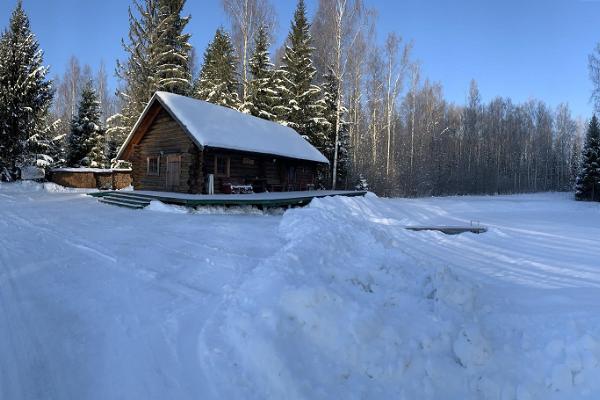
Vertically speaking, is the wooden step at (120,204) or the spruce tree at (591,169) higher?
the spruce tree at (591,169)

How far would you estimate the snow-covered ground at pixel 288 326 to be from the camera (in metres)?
2.95

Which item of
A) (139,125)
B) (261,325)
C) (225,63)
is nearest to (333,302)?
(261,325)

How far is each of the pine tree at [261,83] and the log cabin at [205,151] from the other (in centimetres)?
605

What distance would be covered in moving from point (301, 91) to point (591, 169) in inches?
1225

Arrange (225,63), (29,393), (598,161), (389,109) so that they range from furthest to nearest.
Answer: (598,161), (389,109), (225,63), (29,393)

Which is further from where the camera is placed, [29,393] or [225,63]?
[225,63]

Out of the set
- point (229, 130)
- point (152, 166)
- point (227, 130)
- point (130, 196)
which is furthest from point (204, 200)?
point (152, 166)

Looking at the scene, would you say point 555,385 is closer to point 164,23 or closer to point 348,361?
point 348,361

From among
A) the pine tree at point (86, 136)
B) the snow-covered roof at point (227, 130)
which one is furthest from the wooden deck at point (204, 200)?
the pine tree at point (86, 136)

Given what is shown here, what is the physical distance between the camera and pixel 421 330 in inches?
148

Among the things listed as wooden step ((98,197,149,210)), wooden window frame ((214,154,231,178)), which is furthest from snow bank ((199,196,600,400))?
wooden window frame ((214,154,231,178))

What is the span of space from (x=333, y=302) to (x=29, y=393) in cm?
267

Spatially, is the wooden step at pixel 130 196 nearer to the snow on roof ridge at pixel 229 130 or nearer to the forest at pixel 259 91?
the snow on roof ridge at pixel 229 130

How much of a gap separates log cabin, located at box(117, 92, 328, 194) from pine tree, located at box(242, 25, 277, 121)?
6.05 m
